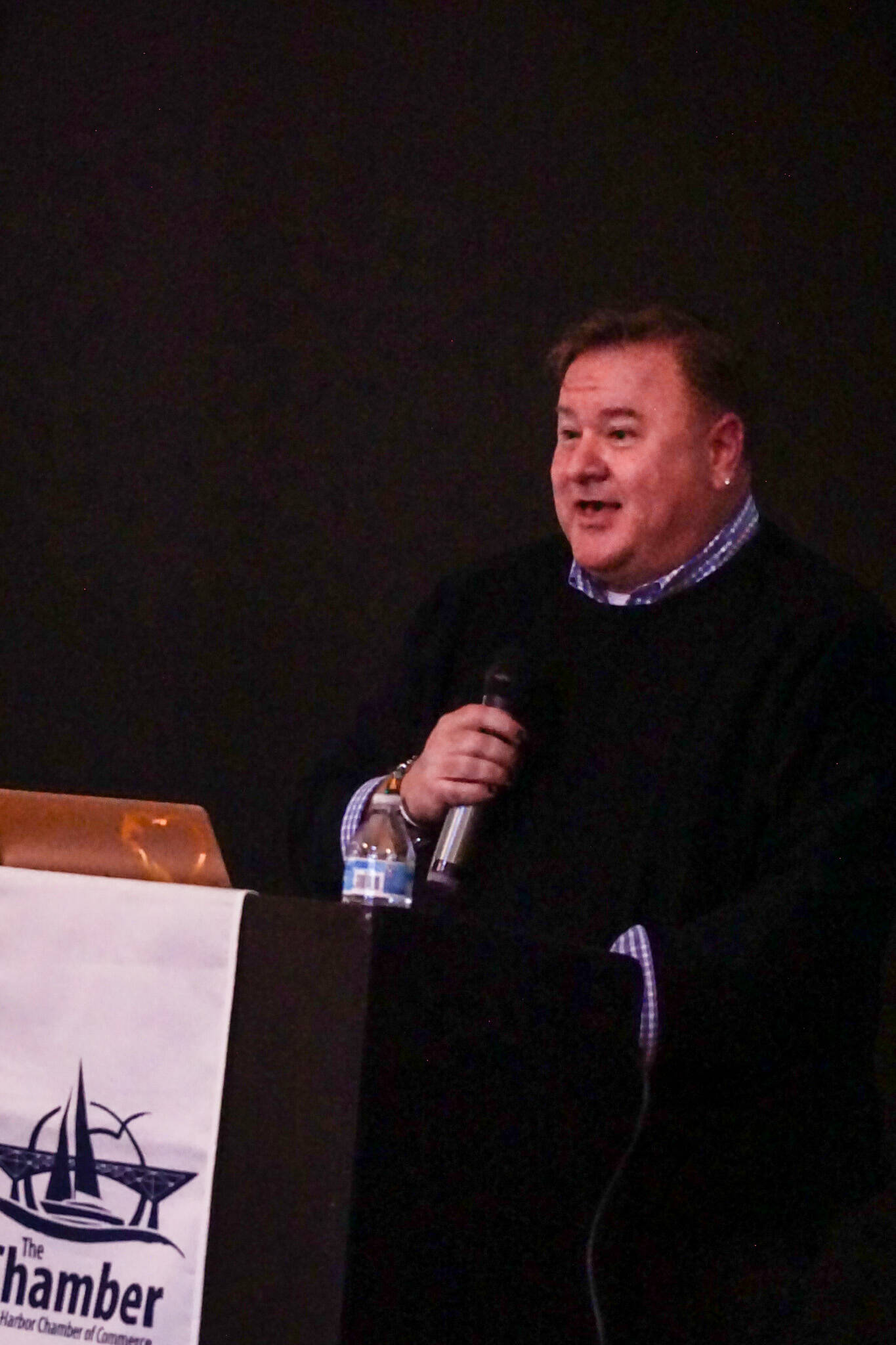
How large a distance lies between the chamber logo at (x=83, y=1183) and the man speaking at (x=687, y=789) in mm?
578

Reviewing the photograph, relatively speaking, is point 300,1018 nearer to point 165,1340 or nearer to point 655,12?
point 165,1340

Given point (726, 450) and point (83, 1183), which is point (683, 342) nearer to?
point (726, 450)

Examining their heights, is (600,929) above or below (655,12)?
below

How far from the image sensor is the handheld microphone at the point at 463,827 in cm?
194

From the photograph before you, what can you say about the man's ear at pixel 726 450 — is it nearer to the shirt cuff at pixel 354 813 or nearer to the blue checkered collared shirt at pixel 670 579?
the blue checkered collared shirt at pixel 670 579

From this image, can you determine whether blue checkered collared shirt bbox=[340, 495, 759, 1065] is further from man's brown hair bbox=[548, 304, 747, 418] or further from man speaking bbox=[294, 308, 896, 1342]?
man's brown hair bbox=[548, 304, 747, 418]

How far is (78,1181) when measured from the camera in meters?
1.31

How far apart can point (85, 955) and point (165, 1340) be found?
Answer: 0.31 m

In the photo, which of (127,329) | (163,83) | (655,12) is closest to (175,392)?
(127,329)

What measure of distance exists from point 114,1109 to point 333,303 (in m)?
1.88

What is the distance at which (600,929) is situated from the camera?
2090 millimetres

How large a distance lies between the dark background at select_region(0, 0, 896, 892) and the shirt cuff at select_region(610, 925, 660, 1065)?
103 centimetres

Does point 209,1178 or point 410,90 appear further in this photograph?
point 410,90

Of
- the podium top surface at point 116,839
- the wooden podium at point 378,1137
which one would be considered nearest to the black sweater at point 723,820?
the wooden podium at point 378,1137
